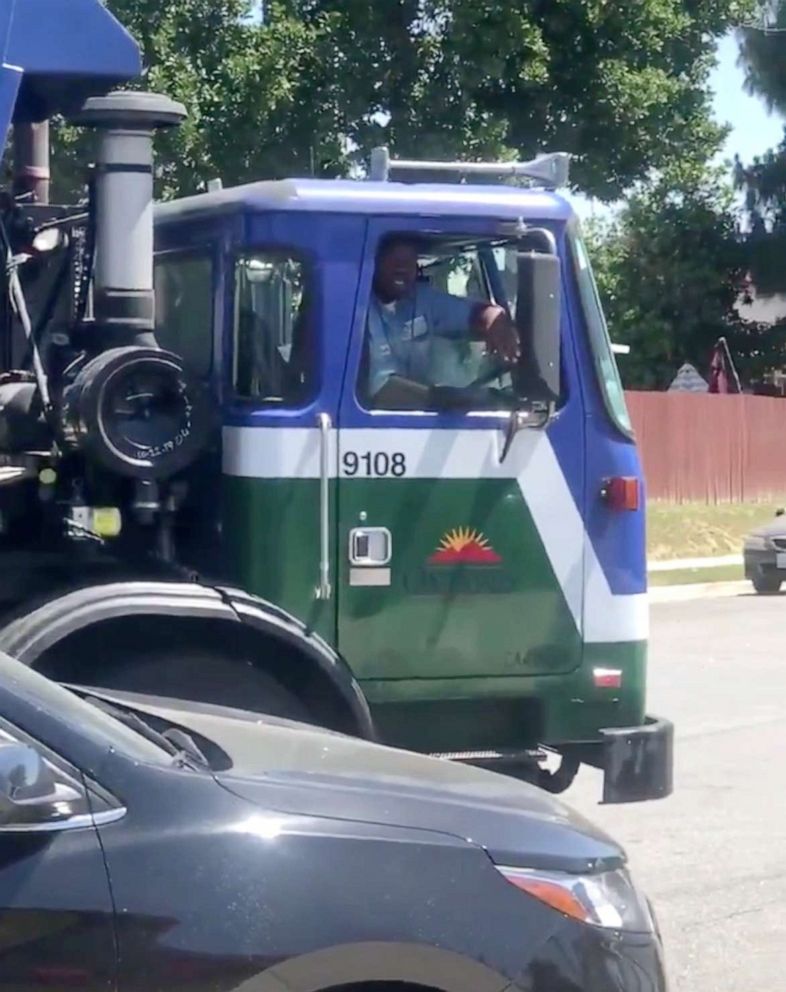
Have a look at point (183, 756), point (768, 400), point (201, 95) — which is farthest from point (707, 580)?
point (183, 756)

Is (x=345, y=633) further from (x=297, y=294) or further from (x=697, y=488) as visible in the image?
(x=697, y=488)

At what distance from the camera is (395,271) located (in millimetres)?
6395

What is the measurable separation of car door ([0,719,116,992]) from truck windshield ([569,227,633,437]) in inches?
135

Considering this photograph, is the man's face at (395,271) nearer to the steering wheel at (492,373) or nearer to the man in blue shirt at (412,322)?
the man in blue shirt at (412,322)

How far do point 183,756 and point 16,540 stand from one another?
8.42 feet

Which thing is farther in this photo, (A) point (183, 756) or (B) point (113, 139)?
(B) point (113, 139)

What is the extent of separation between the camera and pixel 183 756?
4.12 meters

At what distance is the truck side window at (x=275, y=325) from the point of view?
629cm

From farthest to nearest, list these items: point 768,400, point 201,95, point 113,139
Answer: point 768,400
point 201,95
point 113,139

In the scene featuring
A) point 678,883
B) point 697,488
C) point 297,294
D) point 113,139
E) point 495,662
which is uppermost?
point 113,139

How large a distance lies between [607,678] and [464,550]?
73 centimetres

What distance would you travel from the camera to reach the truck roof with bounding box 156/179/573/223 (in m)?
6.27

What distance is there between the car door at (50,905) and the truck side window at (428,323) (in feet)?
9.65

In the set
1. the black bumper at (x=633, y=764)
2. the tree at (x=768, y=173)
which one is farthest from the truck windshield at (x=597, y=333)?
the tree at (x=768, y=173)
